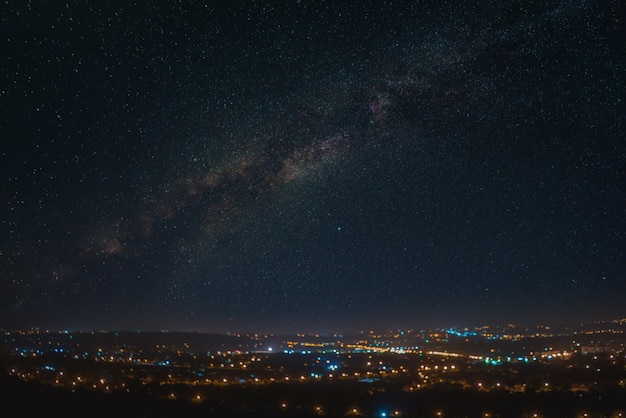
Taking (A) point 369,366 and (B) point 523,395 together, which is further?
(A) point 369,366

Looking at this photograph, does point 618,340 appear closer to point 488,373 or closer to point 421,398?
point 488,373

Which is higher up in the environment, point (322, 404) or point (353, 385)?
point (322, 404)

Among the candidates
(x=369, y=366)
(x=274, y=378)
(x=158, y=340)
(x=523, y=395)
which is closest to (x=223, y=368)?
(x=274, y=378)

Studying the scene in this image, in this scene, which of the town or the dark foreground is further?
the town

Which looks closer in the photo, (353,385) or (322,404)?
(322,404)

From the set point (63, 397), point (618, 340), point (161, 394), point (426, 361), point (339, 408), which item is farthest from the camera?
point (618, 340)

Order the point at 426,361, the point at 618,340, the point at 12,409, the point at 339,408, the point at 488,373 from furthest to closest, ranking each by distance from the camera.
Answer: the point at 618,340 → the point at 426,361 → the point at 488,373 → the point at 339,408 → the point at 12,409

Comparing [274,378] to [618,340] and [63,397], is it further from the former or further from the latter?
[618,340]

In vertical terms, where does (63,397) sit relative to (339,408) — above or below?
above

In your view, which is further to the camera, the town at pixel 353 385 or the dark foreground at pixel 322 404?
the town at pixel 353 385

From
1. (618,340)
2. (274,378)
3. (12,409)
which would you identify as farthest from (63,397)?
(618,340)
